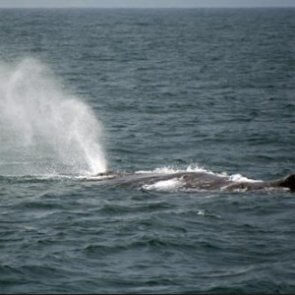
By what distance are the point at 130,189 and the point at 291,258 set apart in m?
9.60

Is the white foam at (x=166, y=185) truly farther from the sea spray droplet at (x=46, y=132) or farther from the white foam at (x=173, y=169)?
the sea spray droplet at (x=46, y=132)

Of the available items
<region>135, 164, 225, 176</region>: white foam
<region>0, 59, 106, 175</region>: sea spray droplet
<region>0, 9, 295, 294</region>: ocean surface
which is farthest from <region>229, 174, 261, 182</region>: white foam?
<region>0, 59, 106, 175</region>: sea spray droplet

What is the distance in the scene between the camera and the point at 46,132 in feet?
163

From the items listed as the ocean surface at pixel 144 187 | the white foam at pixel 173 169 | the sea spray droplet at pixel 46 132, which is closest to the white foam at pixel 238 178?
the white foam at pixel 173 169

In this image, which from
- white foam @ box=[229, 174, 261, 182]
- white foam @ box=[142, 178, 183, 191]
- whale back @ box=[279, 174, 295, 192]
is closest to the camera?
whale back @ box=[279, 174, 295, 192]

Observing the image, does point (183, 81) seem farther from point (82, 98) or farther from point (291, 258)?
point (291, 258)

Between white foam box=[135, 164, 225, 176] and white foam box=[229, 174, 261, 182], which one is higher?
white foam box=[135, 164, 225, 176]

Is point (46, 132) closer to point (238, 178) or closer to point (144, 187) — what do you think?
point (144, 187)

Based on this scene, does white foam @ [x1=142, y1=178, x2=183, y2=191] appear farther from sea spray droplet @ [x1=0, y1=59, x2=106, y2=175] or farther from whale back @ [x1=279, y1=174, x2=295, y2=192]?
sea spray droplet @ [x1=0, y1=59, x2=106, y2=175]

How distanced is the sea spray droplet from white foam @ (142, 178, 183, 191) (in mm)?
4872

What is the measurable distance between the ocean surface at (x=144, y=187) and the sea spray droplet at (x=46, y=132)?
12 cm

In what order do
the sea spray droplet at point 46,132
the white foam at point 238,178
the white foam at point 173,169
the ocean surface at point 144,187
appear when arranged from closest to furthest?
the ocean surface at point 144,187, the white foam at point 238,178, the white foam at point 173,169, the sea spray droplet at point 46,132

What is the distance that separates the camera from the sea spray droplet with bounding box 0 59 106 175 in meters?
38.8

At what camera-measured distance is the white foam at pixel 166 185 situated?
32.2 metres
